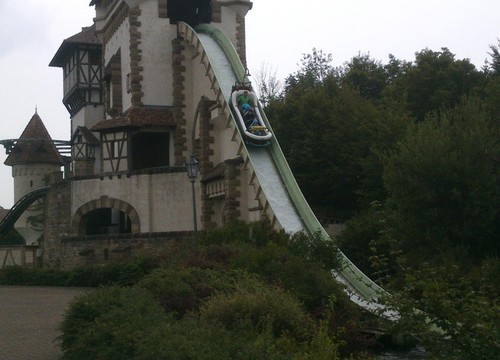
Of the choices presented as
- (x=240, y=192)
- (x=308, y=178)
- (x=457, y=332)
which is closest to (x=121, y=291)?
(x=457, y=332)

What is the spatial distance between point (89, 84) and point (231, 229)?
25498 millimetres

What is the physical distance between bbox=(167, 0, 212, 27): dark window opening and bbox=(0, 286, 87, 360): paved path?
17.5 metres

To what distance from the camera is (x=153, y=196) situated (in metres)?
41.2

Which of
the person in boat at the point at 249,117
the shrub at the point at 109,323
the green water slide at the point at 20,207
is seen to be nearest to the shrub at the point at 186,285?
the shrub at the point at 109,323

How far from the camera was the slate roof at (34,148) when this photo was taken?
60.9m

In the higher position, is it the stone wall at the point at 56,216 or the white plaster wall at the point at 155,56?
the white plaster wall at the point at 155,56

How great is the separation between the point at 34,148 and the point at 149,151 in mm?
18436

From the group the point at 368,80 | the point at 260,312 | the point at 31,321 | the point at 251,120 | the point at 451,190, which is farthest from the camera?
the point at 368,80

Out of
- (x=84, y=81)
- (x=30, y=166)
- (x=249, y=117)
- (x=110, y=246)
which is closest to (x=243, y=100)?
(x=249, y=117)

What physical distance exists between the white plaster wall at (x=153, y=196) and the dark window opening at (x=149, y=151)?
3.16 metres

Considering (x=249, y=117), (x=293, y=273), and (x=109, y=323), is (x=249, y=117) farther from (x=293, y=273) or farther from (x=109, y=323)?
(x=109, y=323)

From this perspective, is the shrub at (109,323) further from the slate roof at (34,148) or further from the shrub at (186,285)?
the slate roof at (34,148)

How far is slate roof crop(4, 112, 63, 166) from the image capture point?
60.9 meters

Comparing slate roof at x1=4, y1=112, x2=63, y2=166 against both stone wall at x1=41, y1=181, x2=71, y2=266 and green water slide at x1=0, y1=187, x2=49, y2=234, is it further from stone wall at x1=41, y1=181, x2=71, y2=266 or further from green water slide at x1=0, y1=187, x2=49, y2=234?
stone wall at x1=41, y1=181, x2=71, y2=266
